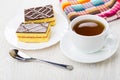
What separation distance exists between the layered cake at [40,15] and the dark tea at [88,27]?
0.35ft

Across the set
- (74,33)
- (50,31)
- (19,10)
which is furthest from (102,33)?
(19,10)

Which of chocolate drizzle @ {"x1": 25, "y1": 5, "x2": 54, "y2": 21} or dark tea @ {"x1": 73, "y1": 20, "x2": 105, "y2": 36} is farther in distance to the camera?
chocolate drizzle @ {"x1": 25, "y1": 5, "x2": 54, "y2": 21}

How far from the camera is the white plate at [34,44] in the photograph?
Result: 0.72 metres

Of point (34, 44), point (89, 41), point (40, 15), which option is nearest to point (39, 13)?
point (40, 15)

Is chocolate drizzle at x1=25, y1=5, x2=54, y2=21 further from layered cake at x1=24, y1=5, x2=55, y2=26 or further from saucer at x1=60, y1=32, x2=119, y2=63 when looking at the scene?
saucer at x1=60, y1=32, x2=119, y2=63

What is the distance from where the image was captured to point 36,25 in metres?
0.74

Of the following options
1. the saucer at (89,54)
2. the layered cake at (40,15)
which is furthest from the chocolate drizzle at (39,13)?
the saucer at (89,54)

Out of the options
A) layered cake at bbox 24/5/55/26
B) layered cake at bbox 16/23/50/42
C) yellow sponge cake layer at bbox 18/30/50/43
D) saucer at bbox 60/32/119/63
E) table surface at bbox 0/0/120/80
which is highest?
layered cake at bbox 24/5/55/26

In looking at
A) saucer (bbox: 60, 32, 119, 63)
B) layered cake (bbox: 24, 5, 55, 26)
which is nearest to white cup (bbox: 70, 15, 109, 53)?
saucer (bbox: 60, 32, 119, 63)

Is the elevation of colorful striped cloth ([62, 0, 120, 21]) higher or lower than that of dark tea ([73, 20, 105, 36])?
higher

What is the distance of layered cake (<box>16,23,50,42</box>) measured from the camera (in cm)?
72

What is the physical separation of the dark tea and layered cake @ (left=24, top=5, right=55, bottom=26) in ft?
0.35

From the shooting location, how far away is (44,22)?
2.50 ft

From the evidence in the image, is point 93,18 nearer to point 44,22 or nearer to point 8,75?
point 44,22
